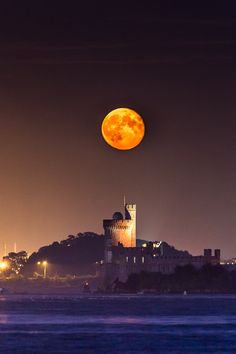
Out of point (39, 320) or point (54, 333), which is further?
point (39, 320)

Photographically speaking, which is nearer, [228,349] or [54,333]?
[228,349]

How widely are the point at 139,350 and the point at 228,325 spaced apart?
27277 millimetres

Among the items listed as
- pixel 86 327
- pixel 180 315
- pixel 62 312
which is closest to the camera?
pixel 86 327

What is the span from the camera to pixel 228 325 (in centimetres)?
12800

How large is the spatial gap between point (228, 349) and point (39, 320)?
3860 centimetres

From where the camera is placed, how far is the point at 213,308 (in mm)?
174750

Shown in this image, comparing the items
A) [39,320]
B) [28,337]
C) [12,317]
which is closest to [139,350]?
[28,337]

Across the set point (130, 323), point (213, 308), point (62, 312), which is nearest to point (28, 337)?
point (130, 323)

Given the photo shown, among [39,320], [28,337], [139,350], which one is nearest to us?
[139,350]

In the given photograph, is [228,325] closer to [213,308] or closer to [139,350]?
[139,350]

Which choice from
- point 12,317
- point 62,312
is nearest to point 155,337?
point 12,317

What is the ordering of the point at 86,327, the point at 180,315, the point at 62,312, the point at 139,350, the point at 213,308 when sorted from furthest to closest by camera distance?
the point at 213,308 → the point at 62,312 → the point at 180,315 → the point at 86,327 → the point at 139,350

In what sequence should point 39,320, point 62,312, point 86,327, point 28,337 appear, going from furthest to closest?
point 62,312 < point 39,320 < point 86,327 < point 28,337

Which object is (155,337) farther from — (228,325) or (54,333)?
(228,325)
